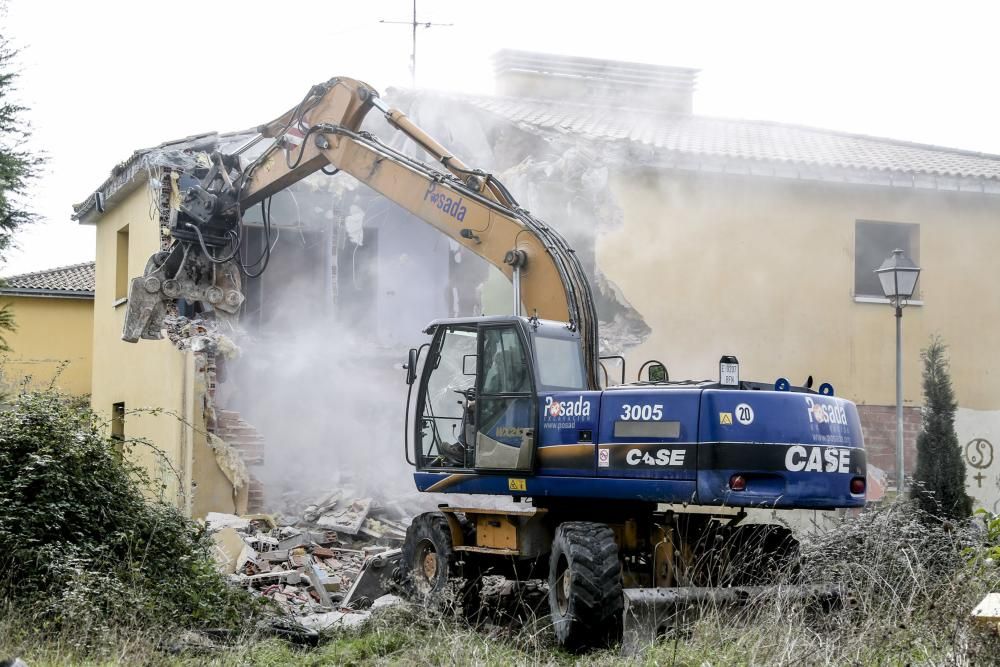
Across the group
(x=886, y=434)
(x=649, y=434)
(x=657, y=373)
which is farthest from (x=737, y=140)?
(x=649, y=434)

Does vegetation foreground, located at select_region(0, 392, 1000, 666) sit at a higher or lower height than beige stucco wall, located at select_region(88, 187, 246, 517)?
lower

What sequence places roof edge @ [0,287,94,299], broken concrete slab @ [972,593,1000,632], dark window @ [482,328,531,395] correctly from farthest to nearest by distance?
roof edge @ [0,287,94,299] < dark window @ [482,328,531,395] < broken concrete slab @ [972,593,1000,632]

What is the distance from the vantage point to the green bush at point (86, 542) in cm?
730

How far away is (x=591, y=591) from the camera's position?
23.9ft

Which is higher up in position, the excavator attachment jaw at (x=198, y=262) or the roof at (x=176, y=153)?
the roof at (x=176, y=153)

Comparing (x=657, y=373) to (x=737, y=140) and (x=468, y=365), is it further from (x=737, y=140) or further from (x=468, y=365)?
(x=737, y=140)

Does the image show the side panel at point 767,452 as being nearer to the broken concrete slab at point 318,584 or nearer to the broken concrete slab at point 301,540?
the broken concrete slab at point 318,584

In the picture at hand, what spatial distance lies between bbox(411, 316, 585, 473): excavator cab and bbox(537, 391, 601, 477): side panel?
8 cm

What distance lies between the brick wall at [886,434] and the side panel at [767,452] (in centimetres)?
881

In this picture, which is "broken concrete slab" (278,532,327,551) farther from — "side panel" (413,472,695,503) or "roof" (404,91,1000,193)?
"roof" (404,91,1000,193)

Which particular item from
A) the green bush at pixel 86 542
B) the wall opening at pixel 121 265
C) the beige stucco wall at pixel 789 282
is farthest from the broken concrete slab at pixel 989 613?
the wall opening at pixel 121 265

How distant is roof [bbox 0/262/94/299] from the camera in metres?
28.1

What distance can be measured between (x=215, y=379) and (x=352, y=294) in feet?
8.70

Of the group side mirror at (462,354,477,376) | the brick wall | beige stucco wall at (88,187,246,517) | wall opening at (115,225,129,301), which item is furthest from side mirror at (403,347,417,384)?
wall opening at (115,225,129,301)
